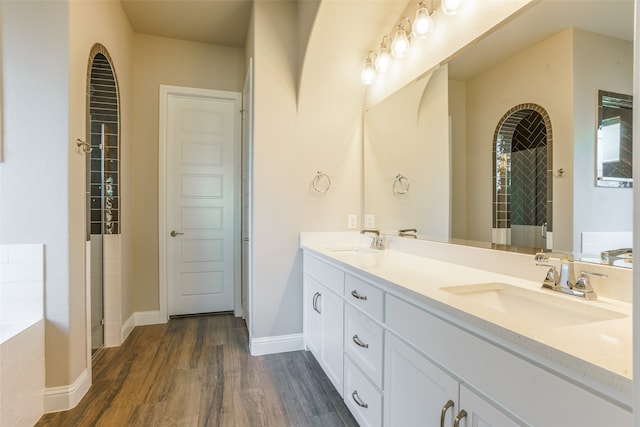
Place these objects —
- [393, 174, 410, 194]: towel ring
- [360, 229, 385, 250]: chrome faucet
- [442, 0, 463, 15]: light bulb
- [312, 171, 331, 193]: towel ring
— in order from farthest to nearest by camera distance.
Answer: [312, 171, 331, 193]: towel ring → [360, 229, 385, 250]: chrome faucet → [393, 174, 410, 194]: towel ring → [442, 0, 463, 15]: light bulb

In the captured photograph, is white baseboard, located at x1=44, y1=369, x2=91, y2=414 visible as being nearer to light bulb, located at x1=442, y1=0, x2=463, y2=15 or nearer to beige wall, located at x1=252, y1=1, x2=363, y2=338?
beige wall, located at x1=252, y1=1, x2=363, y2=338

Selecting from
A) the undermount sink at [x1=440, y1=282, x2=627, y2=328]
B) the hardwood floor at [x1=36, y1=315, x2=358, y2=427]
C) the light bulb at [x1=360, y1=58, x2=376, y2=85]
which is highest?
the light bulb at [x1=360, y1=58, x2=376, y2=85]

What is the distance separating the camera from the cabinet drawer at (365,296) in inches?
54.6

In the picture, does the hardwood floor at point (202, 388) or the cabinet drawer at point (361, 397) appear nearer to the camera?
the cabinet drawer at point (361, 397)

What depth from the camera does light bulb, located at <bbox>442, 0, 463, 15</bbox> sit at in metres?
1.69

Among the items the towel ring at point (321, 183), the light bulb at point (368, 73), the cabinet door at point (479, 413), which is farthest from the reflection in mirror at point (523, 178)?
the towel ring at point (321, 183)

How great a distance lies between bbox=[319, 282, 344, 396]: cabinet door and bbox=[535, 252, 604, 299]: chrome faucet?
97cm

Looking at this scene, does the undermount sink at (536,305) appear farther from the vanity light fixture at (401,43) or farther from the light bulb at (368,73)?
the light bulb at (368,73)

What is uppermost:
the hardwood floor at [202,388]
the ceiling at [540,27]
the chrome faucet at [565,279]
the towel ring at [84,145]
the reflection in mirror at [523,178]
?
the ceiling at [540,27]

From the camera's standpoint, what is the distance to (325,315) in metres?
2.05

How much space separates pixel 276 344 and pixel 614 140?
2.39 m

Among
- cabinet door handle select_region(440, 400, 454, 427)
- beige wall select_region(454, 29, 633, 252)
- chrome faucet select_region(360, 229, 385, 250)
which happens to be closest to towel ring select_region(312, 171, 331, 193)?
chrome faucet select_region(360, 229, 385, 250)

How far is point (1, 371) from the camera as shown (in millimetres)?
1455

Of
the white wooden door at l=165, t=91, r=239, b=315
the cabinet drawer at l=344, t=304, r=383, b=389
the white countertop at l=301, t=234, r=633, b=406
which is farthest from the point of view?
the white wooden door at l=165, t=91, r=239, b=315
